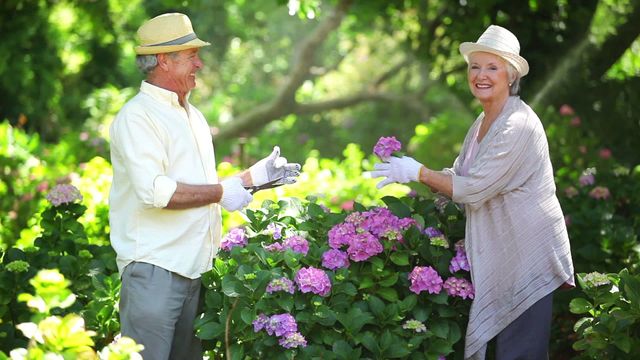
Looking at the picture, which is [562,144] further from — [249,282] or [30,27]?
[30,27]

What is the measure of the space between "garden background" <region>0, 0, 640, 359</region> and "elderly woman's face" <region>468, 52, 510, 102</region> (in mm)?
551

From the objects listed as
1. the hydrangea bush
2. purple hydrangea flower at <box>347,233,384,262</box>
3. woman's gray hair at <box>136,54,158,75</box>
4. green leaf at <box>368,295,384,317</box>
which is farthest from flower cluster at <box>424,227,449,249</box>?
woman's gray hair at <box>136,54,158,75</box>

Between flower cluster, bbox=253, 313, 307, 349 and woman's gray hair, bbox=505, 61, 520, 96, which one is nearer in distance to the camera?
flower cluster, bbox=253, 313, 307, 349

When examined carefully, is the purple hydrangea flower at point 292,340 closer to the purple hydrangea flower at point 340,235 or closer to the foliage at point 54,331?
the purple hydrangea flower at point 340,235

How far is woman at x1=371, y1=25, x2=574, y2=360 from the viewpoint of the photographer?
352cm

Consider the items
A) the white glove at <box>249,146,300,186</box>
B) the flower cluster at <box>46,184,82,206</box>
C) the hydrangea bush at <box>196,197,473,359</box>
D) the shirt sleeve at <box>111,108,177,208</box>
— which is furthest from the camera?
the flower cluster at <box>46,184,82,206</box>

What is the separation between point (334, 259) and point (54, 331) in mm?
1298

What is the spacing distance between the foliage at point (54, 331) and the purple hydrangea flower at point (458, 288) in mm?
1344

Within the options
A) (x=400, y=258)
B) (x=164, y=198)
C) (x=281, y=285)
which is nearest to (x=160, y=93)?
(x=164, y=198)

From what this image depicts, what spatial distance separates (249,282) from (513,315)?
93cm

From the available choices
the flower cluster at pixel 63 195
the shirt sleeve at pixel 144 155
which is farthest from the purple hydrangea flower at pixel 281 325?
the flower cluster at pixel 63 195

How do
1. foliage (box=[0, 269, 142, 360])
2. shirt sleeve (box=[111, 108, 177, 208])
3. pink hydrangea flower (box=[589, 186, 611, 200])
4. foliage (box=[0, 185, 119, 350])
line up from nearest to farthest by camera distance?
foliage (box=[0, 269, 142, 360])
shirt sleeve (box=[111, 108, 177, 208])
foliage (box=[0, 185, 119, 350])
pink hydrangea flower (box=[589, 186, 611, 200])

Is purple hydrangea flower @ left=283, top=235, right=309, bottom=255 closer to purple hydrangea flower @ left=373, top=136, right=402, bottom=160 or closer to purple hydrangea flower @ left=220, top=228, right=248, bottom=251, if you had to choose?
purple hydrangea flower @ left=220, top=228, right=248, bottom=251

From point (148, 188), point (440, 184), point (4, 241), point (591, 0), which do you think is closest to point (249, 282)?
point (148, 188)
